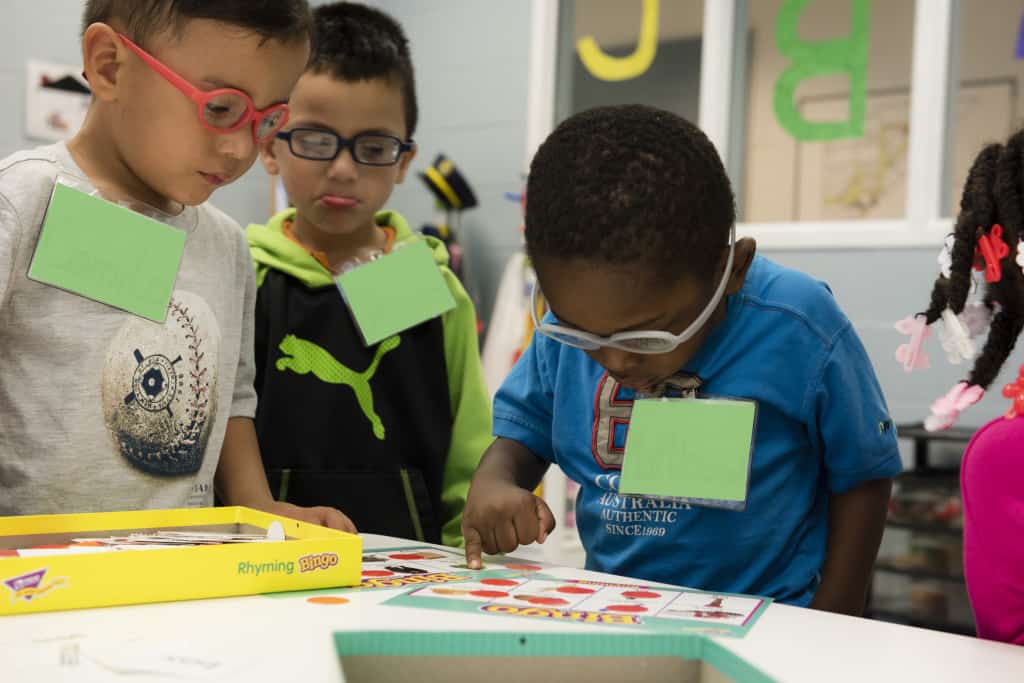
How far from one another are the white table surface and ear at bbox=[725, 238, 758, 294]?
381 mm

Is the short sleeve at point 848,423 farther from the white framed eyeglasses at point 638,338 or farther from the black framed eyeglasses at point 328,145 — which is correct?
the black framed eyeglasses at point 328,145

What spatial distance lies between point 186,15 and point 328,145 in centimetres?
48

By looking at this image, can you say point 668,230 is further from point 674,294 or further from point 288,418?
point 288,418

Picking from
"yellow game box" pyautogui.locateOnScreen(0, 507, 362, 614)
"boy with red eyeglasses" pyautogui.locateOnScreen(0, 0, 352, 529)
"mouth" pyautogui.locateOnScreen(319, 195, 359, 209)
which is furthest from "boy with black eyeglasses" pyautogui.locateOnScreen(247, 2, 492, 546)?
"yellow game box" pyautogui.locateOnScreen(0, 507, 362, 614)

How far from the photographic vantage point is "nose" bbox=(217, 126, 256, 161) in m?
1.19

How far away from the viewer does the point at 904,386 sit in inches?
125

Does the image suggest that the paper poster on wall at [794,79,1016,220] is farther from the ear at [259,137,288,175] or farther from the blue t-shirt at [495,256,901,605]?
the blue t-shirt at [495,256,901,605]

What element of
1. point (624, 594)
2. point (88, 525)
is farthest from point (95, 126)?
point (624, 594)

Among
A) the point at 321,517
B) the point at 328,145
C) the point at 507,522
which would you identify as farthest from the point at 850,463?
the point at 328,145

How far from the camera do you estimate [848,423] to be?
3.67 ft

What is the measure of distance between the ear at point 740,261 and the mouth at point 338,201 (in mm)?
700

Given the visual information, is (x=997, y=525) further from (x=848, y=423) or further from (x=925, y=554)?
(x=925, y=554)

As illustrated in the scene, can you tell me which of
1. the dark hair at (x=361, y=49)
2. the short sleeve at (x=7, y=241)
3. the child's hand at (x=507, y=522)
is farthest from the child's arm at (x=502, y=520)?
the dark hair at (x=361, y=49)

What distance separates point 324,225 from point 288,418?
31 centimetres
